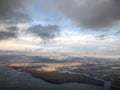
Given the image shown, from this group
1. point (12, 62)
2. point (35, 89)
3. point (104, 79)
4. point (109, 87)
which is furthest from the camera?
point (12, 62)

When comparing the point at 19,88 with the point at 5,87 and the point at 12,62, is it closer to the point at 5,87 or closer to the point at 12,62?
the point at 5,87

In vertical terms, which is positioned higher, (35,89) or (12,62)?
(12,62)

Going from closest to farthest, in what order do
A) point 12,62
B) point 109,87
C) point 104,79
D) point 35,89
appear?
point 35,89, point 109,87, point 104,79, point 12,62

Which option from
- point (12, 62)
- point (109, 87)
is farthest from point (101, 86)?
point (12, 62)

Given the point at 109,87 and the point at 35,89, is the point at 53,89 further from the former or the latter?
the point at 109,87

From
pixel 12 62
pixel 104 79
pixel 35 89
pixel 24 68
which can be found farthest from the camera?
pixel 12 62

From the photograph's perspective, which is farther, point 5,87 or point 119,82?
point 119,82

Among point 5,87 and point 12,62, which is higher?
point 12,62

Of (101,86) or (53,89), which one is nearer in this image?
(53,89)

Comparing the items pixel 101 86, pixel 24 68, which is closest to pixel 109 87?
pixel 101 86
